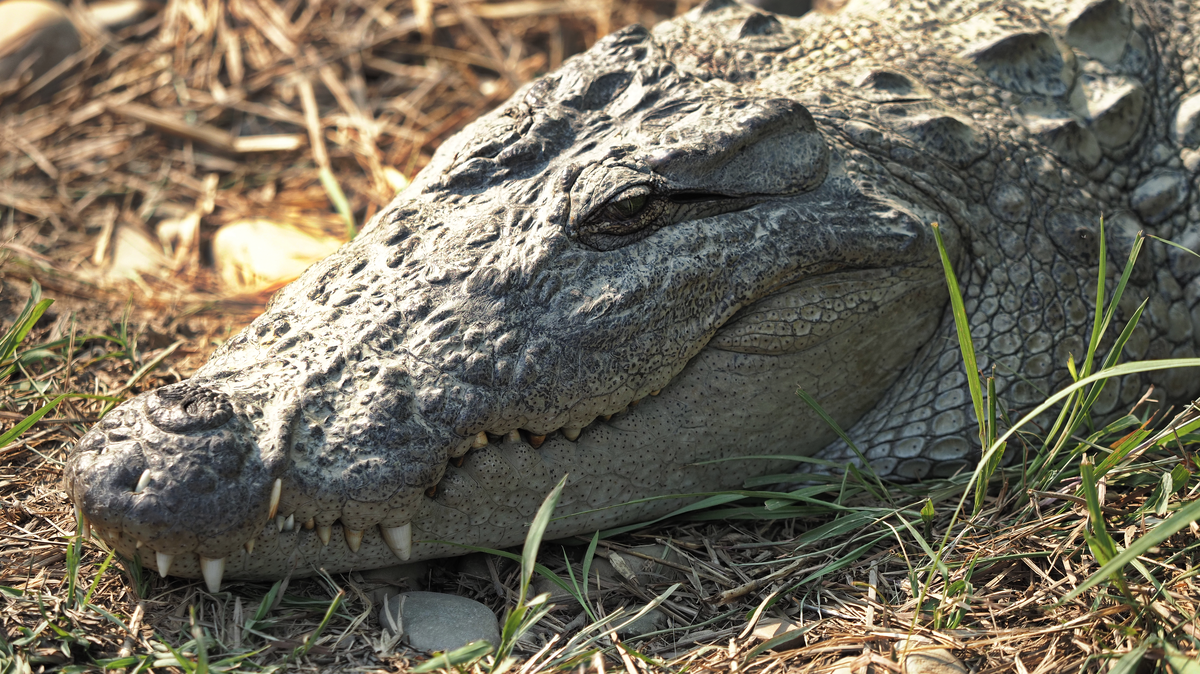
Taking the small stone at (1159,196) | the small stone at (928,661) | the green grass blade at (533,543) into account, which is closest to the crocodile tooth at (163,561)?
the green grass blade at (533,543)

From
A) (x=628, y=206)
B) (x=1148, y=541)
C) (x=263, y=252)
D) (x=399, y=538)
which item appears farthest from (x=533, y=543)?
(x=263, y=252)

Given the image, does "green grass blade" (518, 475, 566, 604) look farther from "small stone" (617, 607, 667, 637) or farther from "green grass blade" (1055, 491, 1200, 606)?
"green grass blade" (1055, 491, 1200, 606)

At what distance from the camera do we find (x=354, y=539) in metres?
1.97

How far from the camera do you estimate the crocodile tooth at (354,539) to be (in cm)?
196

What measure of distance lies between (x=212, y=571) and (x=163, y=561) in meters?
0.10

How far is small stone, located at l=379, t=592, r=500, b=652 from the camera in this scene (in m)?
2.00

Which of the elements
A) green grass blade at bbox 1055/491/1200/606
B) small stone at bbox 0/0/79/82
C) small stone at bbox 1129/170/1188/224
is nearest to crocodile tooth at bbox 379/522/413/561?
green grass blade at bbox 1055/491/1200/606

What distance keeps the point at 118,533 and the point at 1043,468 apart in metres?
2.13

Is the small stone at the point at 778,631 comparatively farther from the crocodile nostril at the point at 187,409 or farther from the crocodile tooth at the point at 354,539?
the crocodile nostril at the point at 187,409

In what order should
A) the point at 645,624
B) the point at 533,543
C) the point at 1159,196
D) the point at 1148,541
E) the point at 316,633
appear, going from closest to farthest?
1. the point at 1148,541
2. the point at 533,543
3. the point at 316,633
4. the point at 645,624
5. the point at 1159,196

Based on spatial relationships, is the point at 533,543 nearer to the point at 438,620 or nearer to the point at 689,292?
the point at 438,620

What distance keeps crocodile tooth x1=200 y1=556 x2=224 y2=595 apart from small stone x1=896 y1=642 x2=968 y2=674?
4.68 ft

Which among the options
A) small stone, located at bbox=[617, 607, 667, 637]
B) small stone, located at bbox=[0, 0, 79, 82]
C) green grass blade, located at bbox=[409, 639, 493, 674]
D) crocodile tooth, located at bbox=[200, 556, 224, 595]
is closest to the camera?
green grass blade, located at bbox=[409, 639, 493, 674]

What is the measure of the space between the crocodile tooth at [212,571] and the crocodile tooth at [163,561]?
6 centimetres
